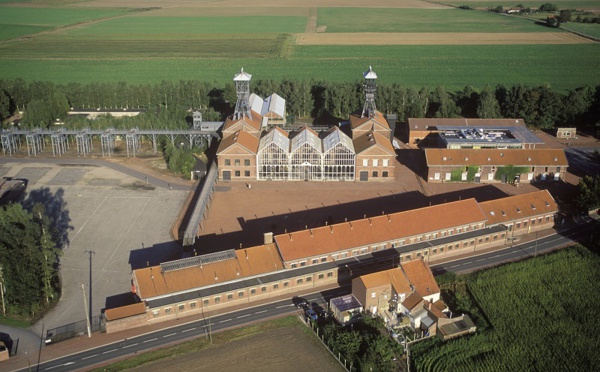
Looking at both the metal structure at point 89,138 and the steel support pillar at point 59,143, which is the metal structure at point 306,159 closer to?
the metal structure at point 89,138

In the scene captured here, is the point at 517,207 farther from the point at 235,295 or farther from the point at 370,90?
the point at 235,295

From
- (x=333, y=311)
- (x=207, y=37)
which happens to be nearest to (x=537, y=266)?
(x=333, y=311)

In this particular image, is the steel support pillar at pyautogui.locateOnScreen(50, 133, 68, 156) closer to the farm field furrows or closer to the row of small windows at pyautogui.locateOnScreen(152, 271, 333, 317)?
the farm field furrows

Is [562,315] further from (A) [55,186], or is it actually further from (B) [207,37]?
(B) [207,37]

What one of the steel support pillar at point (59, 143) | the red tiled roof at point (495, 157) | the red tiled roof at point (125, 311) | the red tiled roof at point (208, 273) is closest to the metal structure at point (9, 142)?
the steel support pillar at point (59, 143)

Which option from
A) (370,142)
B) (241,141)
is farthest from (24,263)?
(370,142)

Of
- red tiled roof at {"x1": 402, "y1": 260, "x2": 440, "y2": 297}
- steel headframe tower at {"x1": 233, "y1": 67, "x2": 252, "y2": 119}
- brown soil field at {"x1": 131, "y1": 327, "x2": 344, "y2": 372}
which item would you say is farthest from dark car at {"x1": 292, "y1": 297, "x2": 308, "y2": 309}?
steel headframe tower at {"x1": 233, "y1": 67, "x2": 252, "y2": 119}
